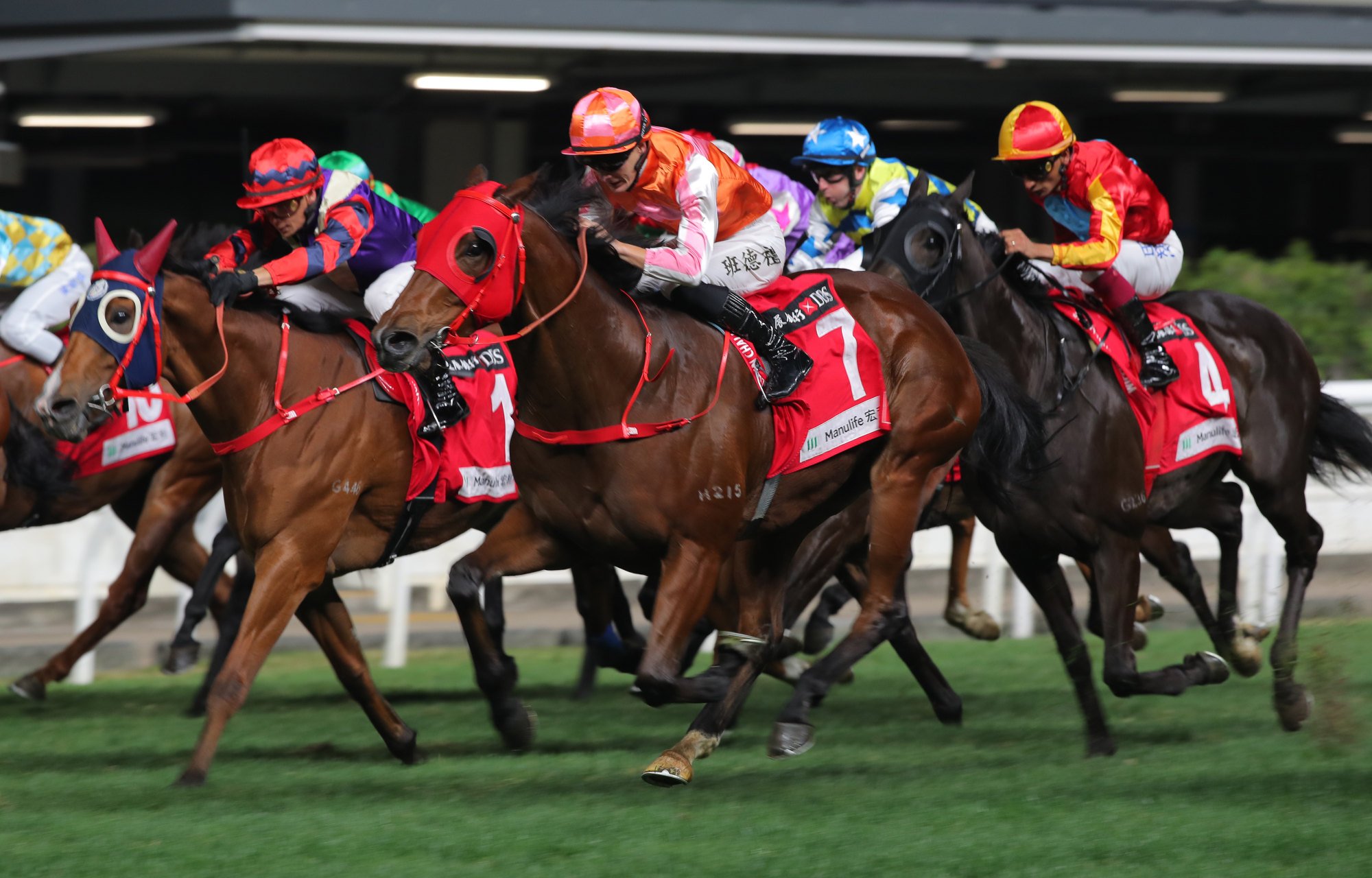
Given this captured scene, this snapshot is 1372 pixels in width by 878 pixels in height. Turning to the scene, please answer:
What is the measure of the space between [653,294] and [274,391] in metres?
1.17

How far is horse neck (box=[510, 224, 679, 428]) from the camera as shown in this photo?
189 inches

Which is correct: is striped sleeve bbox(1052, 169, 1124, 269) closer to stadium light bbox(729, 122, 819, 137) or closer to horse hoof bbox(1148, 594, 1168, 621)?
horse hoof bbox(1148, 594, 1168, 621)

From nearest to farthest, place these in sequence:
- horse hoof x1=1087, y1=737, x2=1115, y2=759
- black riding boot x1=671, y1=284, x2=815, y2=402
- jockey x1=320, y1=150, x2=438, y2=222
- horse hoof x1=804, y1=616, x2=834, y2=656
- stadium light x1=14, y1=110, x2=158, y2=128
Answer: black riding boot x1=671, y1=284, x2=815, y2=402 → horse hoof x1=1087, y1=737, x2=1115, y2=759 → jockey x1=320, y1=150, x2=438, y2=222 → horse hoof x1=804, y1=616, x2=834, y2=656 → stadium light x1=14, y1=110, x2=158, y2=128

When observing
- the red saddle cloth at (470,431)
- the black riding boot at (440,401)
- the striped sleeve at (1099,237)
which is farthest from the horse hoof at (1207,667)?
the black riding boot at (440,401)

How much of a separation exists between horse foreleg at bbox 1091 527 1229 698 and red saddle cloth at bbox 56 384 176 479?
3621 mm

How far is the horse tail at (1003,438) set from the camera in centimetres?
575

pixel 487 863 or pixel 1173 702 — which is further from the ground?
pixel 487 863

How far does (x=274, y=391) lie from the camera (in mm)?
5355

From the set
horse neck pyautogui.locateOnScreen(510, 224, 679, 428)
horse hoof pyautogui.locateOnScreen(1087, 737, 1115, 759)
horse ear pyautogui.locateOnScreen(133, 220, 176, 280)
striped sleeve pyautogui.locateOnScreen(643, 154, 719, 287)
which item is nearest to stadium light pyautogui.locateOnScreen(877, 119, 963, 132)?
horse hoof pyautogui.locateOnScreen(1087, 737, 1115, 759)

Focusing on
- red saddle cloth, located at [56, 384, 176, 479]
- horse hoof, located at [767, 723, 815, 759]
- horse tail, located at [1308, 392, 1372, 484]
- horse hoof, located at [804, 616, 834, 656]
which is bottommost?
horse hoof, located at [804, 616, 834, 656]

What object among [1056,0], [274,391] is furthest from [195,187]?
[274,391]

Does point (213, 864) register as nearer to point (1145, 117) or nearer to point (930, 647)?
point (930, 647)

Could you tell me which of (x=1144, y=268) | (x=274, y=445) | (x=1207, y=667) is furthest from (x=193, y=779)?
(x=1144, y=268)

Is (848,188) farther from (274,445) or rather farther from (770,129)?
(770,129)
